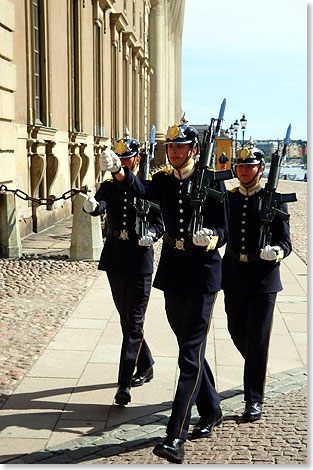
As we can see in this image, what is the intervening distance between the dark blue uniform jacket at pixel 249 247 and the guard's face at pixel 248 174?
0.30 feet

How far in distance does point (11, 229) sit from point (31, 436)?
7285 mm

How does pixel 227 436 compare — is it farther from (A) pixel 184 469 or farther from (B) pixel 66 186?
(B) pixel 66 186

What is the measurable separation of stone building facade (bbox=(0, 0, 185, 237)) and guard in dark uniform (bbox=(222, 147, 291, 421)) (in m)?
7.59

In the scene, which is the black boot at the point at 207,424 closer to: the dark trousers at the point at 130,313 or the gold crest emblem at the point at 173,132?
the dark trousers at the point at 130,313

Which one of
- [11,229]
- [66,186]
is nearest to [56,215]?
[66,186]

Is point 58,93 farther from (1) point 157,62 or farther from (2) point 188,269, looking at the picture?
(1) point 157,62

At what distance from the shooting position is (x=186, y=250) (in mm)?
4613

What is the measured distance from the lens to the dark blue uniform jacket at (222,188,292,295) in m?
4.97

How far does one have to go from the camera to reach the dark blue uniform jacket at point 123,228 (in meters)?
5.33

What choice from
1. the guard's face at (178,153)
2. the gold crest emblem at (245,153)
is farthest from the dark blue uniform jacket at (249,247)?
the guard's face at (178,153)

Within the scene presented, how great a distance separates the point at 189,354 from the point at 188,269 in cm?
53

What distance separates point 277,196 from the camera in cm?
493

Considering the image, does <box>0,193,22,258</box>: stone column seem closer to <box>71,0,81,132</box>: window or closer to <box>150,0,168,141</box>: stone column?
<box>71,0,81,132</box>: window

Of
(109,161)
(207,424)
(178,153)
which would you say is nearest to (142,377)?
(207,424)
